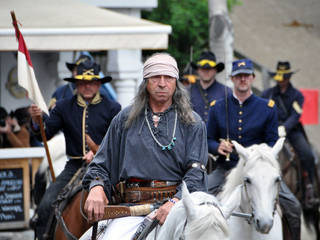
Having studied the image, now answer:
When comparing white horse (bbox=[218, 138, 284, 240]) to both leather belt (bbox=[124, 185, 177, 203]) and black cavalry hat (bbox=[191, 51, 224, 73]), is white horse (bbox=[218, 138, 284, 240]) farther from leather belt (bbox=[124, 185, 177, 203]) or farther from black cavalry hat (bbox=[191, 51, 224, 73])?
black cavalry hat (bbox=[191, 51, 224, 73])

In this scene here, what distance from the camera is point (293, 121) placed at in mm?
10484

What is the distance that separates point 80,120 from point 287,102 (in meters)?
4.85

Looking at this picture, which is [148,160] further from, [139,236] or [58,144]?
[58,144]

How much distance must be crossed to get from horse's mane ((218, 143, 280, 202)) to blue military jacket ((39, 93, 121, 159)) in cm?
156

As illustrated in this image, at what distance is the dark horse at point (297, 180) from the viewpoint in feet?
33.4

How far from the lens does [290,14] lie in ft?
93.8

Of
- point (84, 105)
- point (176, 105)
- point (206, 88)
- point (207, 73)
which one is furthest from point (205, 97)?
point (176, 105)

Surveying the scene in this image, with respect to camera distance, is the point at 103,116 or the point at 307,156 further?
the point at 307,156

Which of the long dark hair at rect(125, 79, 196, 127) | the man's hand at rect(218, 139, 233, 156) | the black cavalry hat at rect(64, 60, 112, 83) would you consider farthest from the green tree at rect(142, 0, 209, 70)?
the long dark hair at rect(125, 79, 196, 127)

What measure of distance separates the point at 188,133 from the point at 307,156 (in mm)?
6482

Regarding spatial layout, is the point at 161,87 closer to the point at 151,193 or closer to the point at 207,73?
the point at 151,193

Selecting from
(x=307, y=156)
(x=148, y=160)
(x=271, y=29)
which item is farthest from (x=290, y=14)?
(x=148, y=160)

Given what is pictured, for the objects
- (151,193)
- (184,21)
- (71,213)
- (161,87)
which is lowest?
(71,213)

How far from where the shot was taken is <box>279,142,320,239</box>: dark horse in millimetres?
10195
